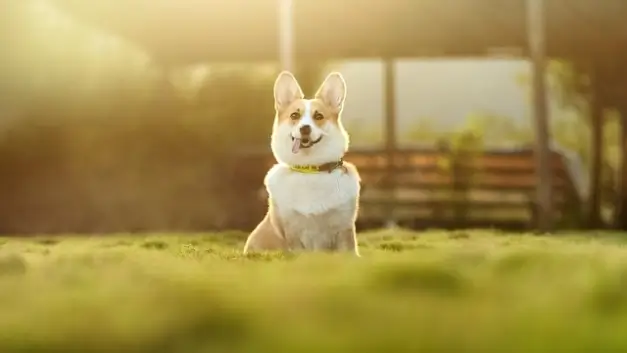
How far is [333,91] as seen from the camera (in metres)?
3.12

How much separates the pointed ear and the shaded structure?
396cm

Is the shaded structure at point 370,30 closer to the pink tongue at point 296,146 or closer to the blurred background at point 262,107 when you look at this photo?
the blurred background at point 262,107

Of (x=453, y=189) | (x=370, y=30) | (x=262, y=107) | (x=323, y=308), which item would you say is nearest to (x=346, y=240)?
(x=323, y=308)

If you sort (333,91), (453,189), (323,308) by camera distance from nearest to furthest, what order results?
(323,308)
(333,91)
(453,189)

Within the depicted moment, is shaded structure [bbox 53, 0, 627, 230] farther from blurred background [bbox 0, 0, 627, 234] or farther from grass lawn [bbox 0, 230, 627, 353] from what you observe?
grass lawn [bbox 0, 230, 627, 353]

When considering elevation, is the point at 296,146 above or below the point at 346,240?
above

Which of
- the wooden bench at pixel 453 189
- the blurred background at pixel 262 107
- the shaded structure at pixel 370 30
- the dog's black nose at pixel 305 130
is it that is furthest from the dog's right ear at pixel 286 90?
the shaded structure at pixel 370 30

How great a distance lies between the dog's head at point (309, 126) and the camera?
3.04 metres

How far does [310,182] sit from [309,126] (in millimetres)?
184

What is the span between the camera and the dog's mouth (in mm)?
3018

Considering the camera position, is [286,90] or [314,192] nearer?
[314,192]

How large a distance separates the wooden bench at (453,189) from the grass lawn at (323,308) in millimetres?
4937

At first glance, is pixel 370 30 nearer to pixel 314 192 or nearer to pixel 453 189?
pixel 453 189

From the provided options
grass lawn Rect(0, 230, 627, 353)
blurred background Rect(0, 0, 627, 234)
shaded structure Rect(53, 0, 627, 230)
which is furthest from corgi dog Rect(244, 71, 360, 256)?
shaded structure Rect(53, 0, 627, 230)
